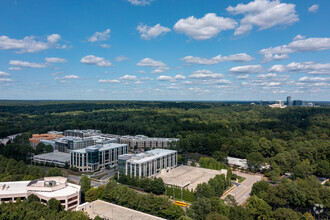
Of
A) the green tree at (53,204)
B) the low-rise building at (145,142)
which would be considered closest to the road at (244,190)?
the green tree at (53,204)

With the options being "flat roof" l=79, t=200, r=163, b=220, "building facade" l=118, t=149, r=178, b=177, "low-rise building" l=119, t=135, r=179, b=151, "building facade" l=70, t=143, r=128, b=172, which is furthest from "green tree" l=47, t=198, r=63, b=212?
"low-rise building" l=119, t=135, r=179, b=151

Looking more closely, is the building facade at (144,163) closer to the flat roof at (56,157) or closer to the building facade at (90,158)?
the building facade at (90,158)

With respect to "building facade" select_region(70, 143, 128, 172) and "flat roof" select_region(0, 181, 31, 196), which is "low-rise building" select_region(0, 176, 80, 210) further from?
"building facade" select_region(70, 143, 128, 172)

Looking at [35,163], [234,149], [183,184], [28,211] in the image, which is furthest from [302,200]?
[35,163]

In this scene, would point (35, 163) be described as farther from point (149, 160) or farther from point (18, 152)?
point (149, 160)

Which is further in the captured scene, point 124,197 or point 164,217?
point 124,197
